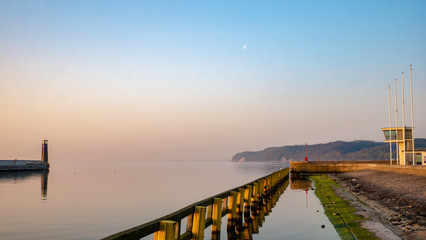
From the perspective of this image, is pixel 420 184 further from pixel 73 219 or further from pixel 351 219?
pixel 73 219

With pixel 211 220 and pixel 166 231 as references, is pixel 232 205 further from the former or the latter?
pixel 166 231

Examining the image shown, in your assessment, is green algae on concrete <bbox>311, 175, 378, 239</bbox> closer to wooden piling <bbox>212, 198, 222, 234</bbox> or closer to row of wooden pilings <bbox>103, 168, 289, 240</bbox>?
row of wooden pilings <bbox>103, 168, 289, 240</bbox>

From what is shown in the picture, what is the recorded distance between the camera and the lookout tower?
5658 centimetres

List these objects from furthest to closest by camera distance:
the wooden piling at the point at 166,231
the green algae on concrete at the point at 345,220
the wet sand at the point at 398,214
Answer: the green algae on concrete at the point at 345,220 → the wet sand at the point at 398,214 → the wooden piling at the point at 166,231

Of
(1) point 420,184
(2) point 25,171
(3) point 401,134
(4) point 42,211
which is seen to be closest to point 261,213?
(1) point 420,184

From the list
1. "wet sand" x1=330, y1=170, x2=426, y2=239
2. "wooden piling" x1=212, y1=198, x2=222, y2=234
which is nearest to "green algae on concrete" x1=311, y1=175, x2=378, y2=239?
"wet sand" x1=330, y1=170, x2=426, y2=239

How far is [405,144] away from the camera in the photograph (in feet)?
201

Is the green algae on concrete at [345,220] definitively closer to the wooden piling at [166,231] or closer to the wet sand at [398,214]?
the wet sand at [398,214]

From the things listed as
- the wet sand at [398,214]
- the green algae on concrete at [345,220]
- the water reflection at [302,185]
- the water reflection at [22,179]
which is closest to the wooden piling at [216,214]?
the green algae on concrete at [345,220]

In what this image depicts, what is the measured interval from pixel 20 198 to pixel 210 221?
40.8 m

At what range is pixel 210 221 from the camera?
44.3 feet

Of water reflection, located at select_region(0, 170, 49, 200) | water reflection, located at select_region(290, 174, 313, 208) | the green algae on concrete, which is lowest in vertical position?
water reflection, located at select_region(0, 170, 49, 200)

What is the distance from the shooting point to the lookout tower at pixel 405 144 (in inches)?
2227

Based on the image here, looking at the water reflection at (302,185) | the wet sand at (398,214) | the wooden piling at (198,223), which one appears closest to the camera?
the wooden piling at (198,223)
